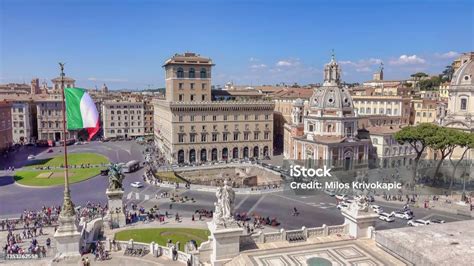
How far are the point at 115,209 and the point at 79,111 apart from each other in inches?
465

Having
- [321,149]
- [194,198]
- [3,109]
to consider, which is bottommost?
[194,198]

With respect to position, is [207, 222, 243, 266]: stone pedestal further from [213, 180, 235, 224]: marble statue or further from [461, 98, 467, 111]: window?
[461, 98, 467, 111]: window

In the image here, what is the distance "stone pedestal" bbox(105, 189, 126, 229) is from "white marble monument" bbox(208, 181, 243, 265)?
1743 cm

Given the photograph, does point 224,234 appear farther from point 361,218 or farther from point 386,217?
point 386,217

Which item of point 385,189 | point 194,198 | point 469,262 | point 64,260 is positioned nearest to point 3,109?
point 194,198

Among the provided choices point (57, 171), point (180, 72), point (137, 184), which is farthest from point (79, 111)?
point (180, 72)

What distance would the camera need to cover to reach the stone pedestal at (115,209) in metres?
31.7

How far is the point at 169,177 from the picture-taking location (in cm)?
5356

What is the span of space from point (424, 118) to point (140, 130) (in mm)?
66705

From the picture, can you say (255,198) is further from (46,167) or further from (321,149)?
(46,167)

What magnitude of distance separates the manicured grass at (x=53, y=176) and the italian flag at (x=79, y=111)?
29683 mm

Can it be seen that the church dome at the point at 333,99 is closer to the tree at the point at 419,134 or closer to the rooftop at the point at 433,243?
the tree at the point at 419,134

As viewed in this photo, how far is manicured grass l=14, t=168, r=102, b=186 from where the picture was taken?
49.4 meters

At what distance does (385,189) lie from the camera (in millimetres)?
46750
